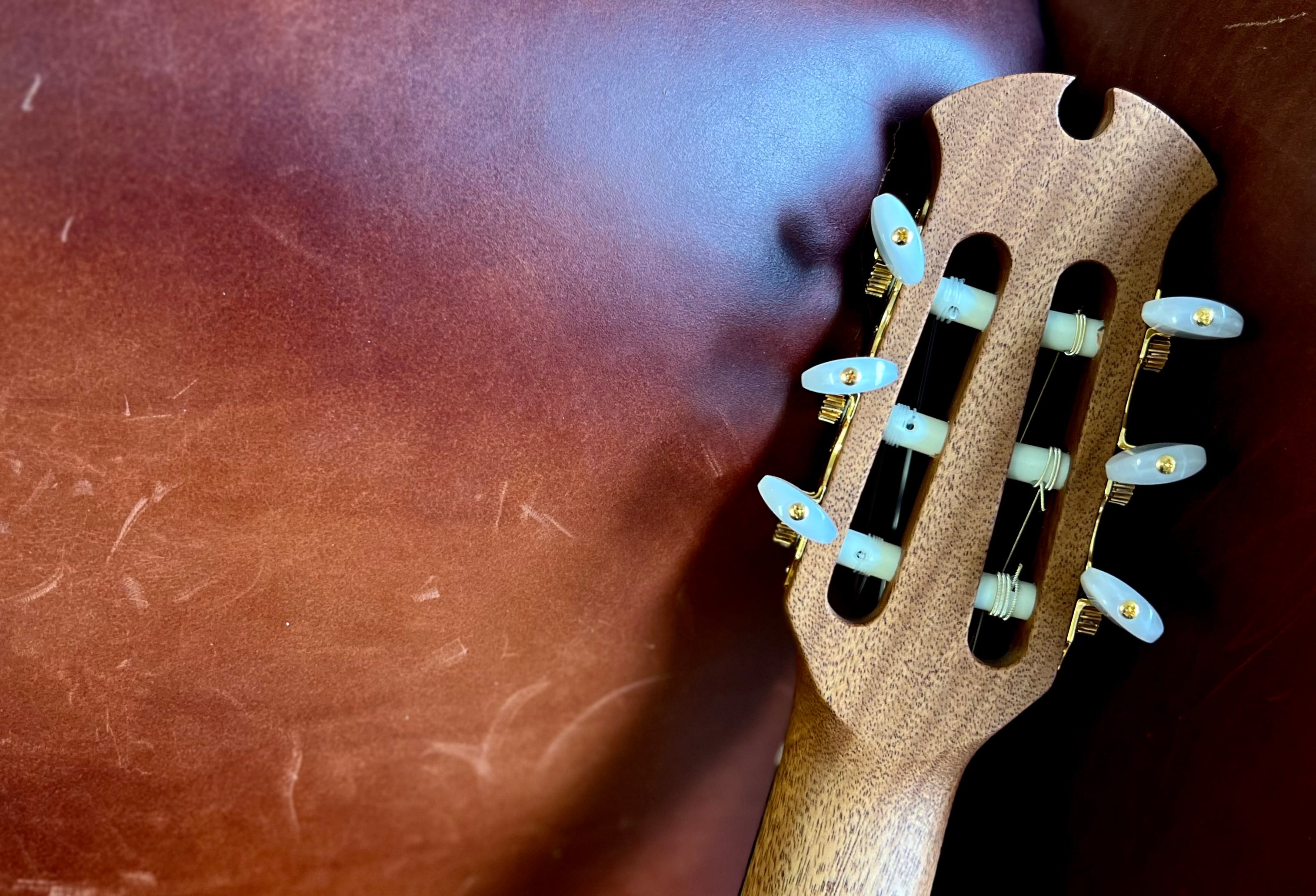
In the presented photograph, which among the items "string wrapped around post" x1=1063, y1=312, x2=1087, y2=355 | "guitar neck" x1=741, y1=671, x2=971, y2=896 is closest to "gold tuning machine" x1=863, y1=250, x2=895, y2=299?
"string wrapped around post" x1=1063, y1=312, x2=1087, y2=355

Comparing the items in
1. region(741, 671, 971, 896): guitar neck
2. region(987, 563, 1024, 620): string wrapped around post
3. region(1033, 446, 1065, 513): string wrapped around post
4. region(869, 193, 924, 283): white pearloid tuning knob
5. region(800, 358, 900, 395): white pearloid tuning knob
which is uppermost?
region(869, 193, 924, 283): white pearloid tuning knob

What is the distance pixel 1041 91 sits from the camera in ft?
1.76

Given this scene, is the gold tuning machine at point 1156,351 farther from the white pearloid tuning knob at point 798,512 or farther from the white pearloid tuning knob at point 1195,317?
the white pearloid tuning knob at point 798,512

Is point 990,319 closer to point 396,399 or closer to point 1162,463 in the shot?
point 1162,463

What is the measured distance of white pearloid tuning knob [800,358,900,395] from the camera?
51 cm

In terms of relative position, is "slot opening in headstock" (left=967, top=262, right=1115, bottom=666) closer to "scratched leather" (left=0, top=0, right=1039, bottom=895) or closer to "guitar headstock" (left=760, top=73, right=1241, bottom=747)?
"guitar headstock" (left=760, top=73, right=1241, bottom=747)

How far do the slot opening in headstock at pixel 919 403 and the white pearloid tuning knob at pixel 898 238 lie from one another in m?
0.06

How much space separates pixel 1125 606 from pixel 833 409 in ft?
0.61

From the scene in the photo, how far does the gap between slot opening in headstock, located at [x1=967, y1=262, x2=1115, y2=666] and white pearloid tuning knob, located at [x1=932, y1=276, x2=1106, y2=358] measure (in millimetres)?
17

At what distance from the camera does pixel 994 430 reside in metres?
0.55

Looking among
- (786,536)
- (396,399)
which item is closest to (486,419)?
(396,399)

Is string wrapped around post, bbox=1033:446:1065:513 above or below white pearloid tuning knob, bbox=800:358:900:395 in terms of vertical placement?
below

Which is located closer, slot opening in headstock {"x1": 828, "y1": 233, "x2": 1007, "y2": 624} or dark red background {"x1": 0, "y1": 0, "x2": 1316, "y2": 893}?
dark red background {"x1": 0, "y1": 0, "x2": 1316, "y2": 893}

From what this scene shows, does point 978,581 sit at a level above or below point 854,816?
above
